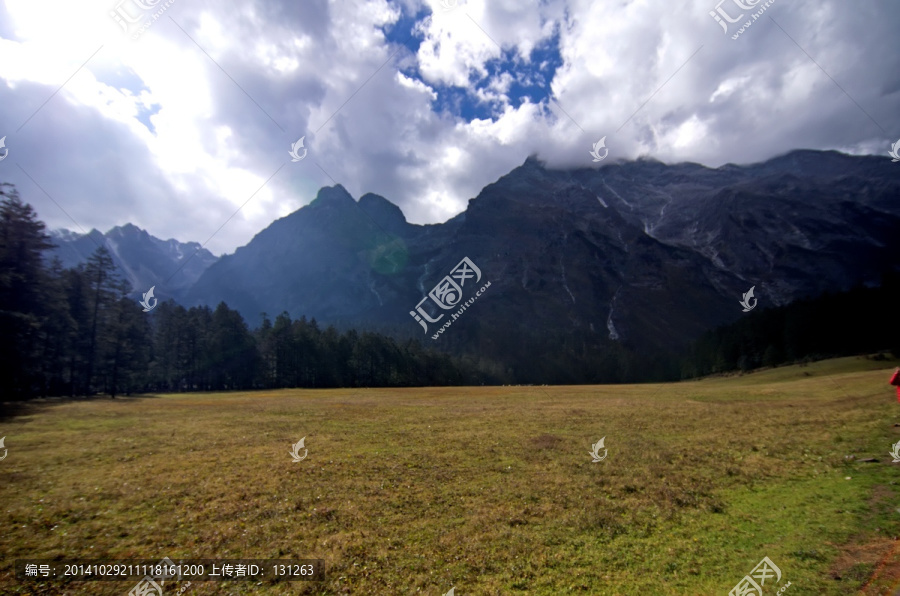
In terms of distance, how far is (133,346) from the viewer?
72.7 m

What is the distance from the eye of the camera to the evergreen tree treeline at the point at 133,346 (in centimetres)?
4166

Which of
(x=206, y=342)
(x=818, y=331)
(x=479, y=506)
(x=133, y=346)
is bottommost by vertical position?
(x=479, y=506)

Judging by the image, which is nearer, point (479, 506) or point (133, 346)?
point (479, 506)

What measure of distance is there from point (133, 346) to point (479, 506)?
8377cm

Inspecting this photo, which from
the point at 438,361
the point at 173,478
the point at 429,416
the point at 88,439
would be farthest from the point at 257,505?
the point at 438,361

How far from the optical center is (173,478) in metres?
17.3

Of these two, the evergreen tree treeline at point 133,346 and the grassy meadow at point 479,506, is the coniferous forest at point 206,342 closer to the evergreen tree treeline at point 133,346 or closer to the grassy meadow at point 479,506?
the evergreen tree treeline at point 133,346

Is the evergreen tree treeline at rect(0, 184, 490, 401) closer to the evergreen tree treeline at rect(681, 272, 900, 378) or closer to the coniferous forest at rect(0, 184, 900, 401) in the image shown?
the coniferous forest at rect(0, 184, 900, 401)

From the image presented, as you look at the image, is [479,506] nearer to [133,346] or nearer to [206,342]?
[133,346]

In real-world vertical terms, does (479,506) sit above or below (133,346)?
below

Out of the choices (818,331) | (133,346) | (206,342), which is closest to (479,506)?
(133,346)

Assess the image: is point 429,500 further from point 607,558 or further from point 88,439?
point 88,439

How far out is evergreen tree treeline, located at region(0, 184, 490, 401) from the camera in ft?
137

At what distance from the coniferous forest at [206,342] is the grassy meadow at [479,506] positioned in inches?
993
